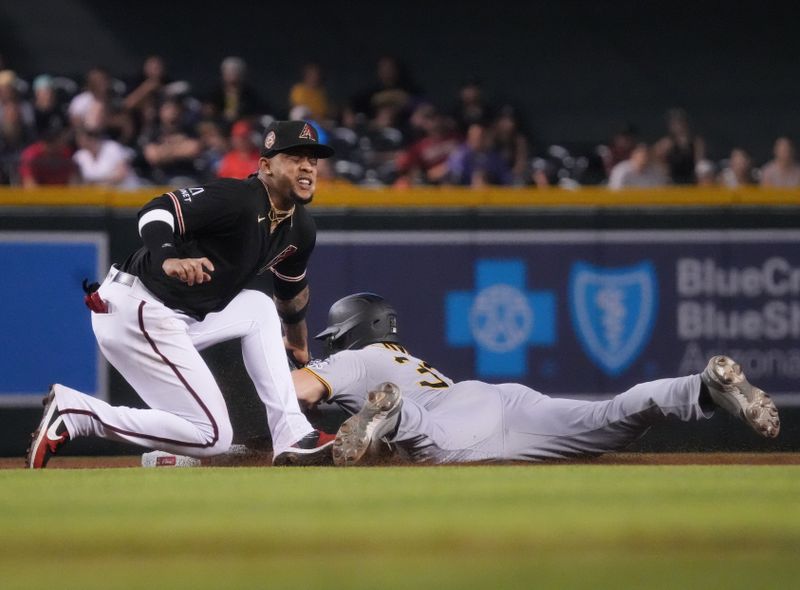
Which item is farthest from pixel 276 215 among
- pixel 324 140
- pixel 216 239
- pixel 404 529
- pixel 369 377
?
pixel 324 140

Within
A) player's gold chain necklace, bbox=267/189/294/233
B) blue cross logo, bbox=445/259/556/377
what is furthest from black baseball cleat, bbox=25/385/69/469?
blue cross logo, bbox=445/259/556/377

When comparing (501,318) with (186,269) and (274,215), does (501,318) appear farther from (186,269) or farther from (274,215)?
(186,269)

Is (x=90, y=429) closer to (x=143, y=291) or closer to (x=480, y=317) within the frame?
(x=143, y=291)

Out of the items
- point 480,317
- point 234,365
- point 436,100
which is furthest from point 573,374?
point 436,100

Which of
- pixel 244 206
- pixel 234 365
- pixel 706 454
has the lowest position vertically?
pixel 706 454

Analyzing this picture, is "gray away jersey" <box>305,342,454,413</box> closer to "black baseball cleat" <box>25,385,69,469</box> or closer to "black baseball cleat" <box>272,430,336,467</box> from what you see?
"black baseball cleat" <box>272,430,336,467</box>

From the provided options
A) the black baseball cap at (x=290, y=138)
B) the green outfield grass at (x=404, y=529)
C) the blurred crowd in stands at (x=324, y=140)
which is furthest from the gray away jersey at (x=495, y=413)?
the blurred crowd in stands at (x=324, y=140)

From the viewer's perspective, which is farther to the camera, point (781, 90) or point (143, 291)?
point (781, 90)

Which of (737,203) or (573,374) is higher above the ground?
(737,203)
